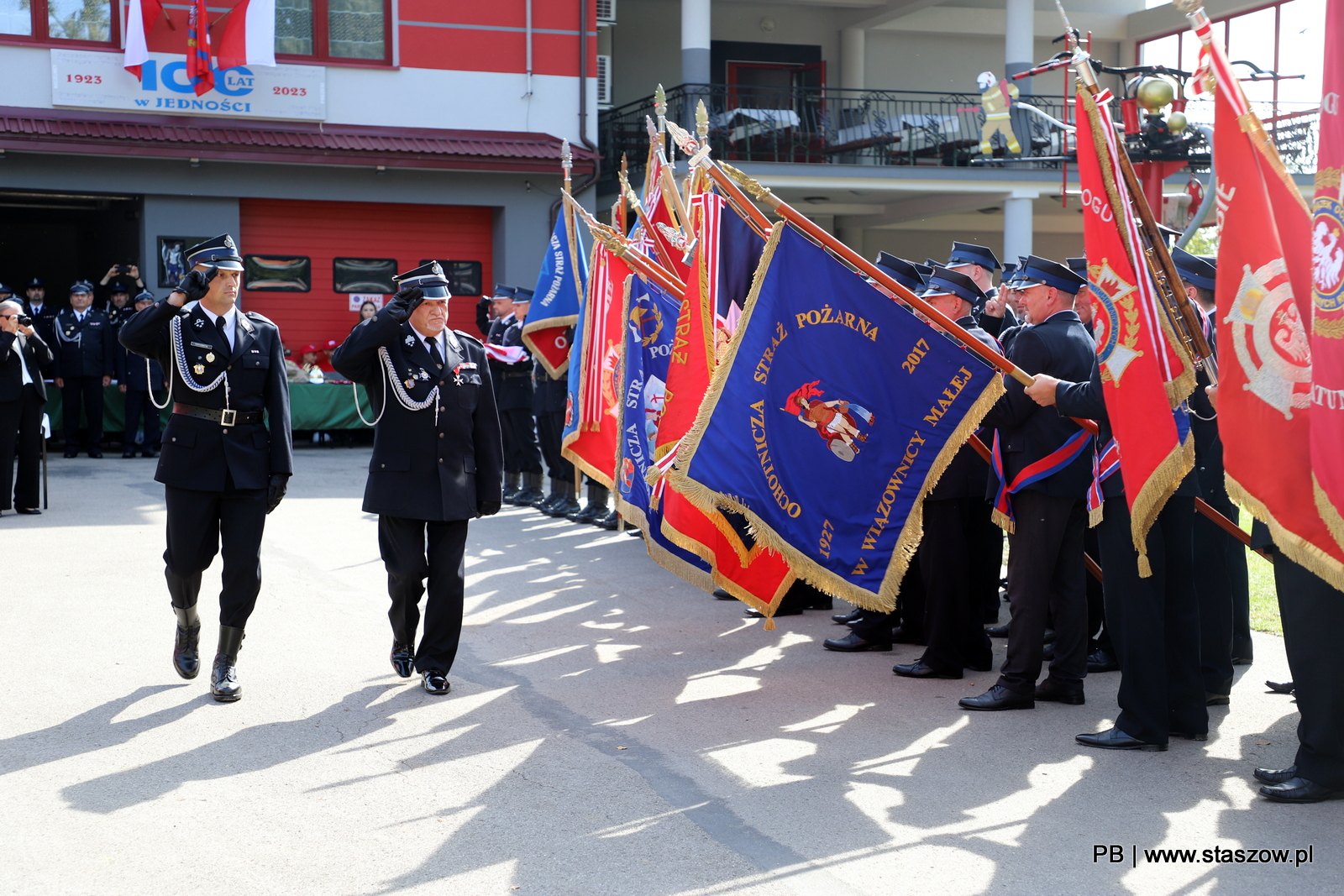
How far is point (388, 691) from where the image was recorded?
6164mm

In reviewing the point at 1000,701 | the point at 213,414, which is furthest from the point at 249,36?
the point at 1000,701

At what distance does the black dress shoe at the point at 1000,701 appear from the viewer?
5.82 metres

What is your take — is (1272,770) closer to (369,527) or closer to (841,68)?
(369,527)

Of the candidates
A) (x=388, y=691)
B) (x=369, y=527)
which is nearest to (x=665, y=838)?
(x=388, y=691)

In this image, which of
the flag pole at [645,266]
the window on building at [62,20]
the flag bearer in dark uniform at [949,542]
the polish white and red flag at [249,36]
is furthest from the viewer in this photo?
the polish white and red flag at [249,36]

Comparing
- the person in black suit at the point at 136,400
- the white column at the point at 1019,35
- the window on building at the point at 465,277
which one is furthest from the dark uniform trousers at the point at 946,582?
the white column at the point at 1019,35

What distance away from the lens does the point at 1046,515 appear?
584 cm

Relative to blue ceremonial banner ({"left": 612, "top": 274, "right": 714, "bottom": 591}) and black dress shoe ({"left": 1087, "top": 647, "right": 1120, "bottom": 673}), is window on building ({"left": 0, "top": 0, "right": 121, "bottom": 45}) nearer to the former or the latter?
blue ceremonial banner ({"left": 612, "top": 274, "right": 714, "bottom": 591})

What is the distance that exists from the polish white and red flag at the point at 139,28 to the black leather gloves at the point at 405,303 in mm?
13232

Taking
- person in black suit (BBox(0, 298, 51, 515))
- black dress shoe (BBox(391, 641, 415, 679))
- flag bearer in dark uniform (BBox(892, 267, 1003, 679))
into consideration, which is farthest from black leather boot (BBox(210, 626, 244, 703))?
person in black suit (BBox(0, 298, 51, 515))

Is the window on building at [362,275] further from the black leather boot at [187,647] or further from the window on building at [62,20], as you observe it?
the black leather boot at [187,647]

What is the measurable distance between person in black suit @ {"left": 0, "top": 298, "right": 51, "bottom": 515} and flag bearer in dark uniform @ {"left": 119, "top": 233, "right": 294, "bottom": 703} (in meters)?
6.14

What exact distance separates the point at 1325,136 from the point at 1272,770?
7.43 ft

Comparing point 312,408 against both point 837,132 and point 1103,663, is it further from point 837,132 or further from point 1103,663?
point 1103,663
